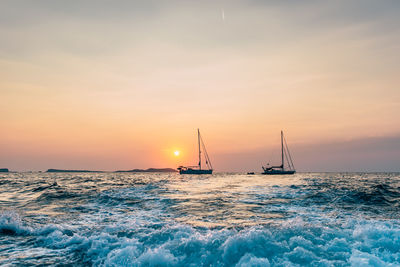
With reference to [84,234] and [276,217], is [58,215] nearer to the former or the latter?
[84,234]

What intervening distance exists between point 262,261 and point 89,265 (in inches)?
198

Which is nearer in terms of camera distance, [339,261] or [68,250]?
[339,261]

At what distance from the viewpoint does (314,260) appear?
23.2 feet

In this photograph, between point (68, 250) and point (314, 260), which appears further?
point (68, 250)

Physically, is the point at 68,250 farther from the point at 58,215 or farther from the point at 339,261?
the point at 339,261

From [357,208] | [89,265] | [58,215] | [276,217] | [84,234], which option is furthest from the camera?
[357,208]

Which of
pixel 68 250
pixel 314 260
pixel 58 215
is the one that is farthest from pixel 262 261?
pixel 58 215

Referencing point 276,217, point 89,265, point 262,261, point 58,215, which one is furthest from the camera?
point 58,215

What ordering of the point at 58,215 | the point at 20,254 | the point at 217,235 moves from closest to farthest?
the point at 20,254 → the point at 217,235 → the point at 58,215

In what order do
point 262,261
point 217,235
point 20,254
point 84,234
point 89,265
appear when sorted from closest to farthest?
point 262,261
point 89,265
point 20,254
point 217,235
point 84,234

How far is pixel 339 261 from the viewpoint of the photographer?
704cm

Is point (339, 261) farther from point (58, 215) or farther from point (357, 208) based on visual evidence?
point (58, 215)

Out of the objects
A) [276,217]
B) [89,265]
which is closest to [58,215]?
[89,265]

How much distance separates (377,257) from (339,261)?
1.13 meters
